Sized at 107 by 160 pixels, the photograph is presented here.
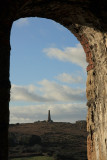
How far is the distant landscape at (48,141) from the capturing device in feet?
56.9

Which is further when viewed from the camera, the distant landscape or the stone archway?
the distant landscape

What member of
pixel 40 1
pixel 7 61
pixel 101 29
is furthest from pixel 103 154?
pixel 40 1

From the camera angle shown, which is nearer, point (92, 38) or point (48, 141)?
point (92, 38)

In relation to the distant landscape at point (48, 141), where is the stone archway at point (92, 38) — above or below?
above

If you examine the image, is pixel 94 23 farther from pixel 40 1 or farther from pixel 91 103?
pixel 91 103

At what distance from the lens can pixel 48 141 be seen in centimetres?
2205

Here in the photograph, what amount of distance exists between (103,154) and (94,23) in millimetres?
2168

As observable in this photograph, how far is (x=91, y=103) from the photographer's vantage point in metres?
4.70

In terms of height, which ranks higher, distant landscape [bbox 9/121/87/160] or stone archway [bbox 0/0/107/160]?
stone archway [bbox 0/0/107/160]

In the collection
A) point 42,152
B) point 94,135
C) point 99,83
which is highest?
point 99,83

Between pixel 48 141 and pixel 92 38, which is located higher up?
pixel 92 38

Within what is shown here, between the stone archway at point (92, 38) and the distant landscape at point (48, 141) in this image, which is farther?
the distant landscape at point (48, 141)

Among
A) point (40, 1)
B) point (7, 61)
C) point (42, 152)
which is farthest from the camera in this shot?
point (42, 152)

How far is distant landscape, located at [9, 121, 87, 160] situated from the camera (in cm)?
1734
